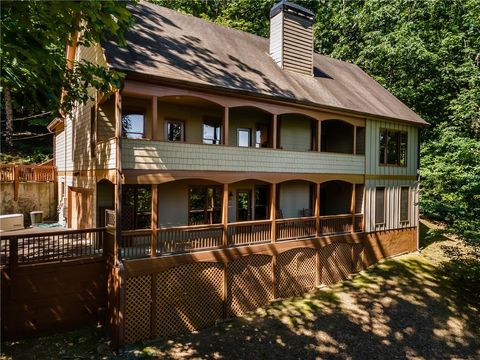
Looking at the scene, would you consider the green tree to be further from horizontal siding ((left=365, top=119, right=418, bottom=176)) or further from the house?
horizontal siding ((left=365, top=119, right=418, bottom=176))

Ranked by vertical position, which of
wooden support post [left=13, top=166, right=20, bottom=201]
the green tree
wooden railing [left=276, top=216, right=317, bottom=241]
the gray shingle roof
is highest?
the gray shingle roof

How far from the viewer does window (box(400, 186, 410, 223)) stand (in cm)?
1852

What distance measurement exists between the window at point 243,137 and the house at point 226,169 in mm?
73

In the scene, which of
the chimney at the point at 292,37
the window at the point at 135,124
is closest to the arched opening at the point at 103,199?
the window at the point at 135,124

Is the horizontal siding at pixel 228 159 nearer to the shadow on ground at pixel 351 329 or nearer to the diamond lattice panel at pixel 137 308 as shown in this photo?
the diamond lattice panel at pixel 137 308

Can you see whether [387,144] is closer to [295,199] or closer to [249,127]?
[295,199]

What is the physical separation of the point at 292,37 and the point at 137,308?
600 inches

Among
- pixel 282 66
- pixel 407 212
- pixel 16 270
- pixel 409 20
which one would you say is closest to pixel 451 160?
pixel 407 212

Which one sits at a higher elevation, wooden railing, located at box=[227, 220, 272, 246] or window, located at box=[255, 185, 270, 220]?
window, located at box=[255, 185, 270, 220]

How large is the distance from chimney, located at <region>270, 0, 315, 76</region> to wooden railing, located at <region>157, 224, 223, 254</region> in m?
9.97

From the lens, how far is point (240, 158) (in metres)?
12.6

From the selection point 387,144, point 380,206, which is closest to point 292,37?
point 387,144

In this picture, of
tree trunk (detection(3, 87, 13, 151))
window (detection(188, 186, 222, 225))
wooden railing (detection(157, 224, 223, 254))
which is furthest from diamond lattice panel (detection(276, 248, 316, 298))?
tree trunk (detection(3, 87, 13, 151))

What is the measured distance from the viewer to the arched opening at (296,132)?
16.2 m
